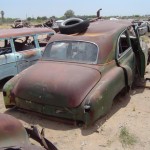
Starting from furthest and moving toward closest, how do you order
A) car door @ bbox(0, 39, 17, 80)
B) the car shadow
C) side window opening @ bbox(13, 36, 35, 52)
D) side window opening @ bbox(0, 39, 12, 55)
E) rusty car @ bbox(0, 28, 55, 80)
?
side window opening @ bbox(13, 36, 35, 52), side window opening @ bbox(0, 39, 12, 55), rusty car @ bbox(0, 28, 55, 80), car door @ bbox(0, 39, 17, 80), the car shadow

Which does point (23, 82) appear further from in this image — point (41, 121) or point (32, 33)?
point (32, 33)

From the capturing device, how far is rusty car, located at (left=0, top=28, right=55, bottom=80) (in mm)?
8186

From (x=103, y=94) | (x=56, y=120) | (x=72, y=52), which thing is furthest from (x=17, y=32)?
(x=103, y=94)

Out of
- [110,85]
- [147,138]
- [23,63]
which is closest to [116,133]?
[147,138]

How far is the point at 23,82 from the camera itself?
6.25 m

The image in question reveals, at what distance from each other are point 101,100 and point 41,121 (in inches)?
51.2

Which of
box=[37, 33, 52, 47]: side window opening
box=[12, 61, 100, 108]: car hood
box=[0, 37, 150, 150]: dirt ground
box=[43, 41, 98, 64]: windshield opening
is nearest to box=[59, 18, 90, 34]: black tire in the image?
box=[43, 41, 98, 64]: windshield opening

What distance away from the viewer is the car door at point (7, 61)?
8086mm

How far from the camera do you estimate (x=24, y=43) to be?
9.16 metres

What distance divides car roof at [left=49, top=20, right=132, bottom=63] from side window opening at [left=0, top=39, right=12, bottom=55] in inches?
67.5

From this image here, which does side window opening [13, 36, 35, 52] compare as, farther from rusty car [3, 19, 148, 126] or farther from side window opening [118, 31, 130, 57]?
side window opening [118, 31, 130, 57]

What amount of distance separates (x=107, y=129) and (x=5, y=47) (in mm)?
4127

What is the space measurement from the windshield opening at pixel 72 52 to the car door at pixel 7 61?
1445 millimetres

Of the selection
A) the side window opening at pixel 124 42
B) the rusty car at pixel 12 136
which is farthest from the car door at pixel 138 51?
the rusty car at pixel 12 136
